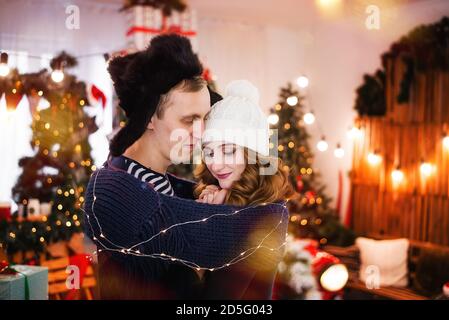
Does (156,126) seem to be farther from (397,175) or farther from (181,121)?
(397,175)

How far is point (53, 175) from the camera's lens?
10.1 ft

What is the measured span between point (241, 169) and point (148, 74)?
0.26 m

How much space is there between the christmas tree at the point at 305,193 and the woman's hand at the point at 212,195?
101 inches

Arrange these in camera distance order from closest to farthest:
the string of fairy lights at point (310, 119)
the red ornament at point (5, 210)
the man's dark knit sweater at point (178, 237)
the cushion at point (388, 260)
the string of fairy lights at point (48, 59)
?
1. the man's dark knit sweater at point (178, 237)
2. the string of fairy lights at point (48, 59)
3. the red ornament at point (5, 210)
4. the cushion at point (388, 260)
5. the string of fairy lights at point (310, 119)

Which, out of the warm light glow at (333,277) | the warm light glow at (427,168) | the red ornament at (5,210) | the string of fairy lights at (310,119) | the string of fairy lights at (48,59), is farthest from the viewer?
the warm light glow at (427,168)

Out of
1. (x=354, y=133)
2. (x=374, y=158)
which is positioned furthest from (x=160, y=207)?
(x=354, y=133)

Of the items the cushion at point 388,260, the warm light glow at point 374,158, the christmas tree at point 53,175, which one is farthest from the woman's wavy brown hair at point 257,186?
the warm light glow at point 374,158

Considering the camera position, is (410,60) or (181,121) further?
(410,60)

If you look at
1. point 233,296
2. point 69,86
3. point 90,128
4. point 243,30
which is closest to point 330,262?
point 233,296

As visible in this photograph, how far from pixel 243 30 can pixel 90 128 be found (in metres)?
1.58

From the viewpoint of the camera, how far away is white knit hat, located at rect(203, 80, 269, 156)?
39.5 inches

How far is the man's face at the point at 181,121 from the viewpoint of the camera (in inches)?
39.8

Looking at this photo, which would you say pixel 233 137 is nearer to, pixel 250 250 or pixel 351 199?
pixel 250 250

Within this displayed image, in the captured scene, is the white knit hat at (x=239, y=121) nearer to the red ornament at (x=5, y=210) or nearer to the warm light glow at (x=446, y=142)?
the red ornament at (x=5, y=210)
